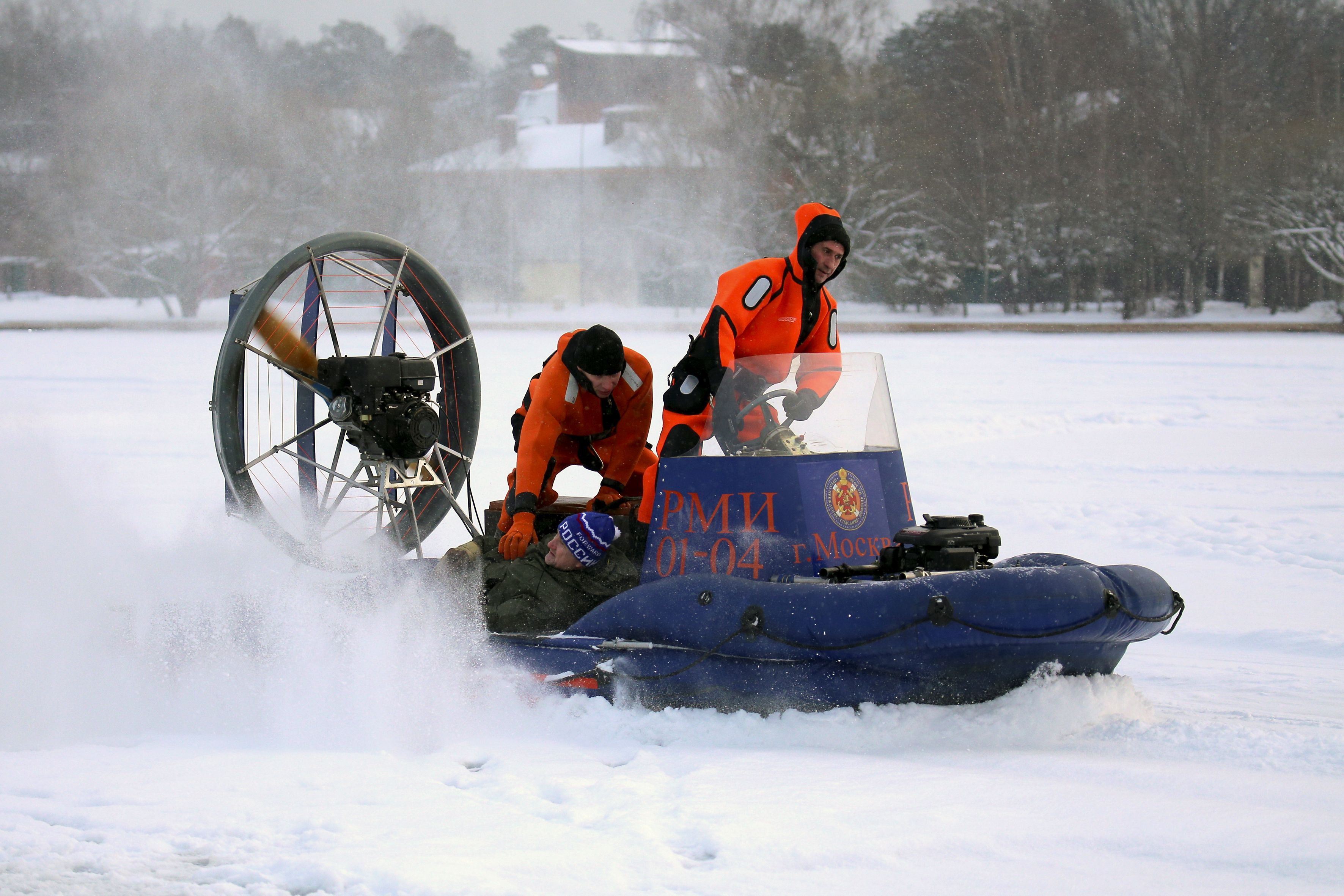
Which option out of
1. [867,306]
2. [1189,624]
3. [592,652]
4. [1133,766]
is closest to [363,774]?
[592,652]

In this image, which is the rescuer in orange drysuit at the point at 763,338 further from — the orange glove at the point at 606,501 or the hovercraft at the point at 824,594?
the orange glove at the point at 606,501

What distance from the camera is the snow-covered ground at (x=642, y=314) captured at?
23.2 m

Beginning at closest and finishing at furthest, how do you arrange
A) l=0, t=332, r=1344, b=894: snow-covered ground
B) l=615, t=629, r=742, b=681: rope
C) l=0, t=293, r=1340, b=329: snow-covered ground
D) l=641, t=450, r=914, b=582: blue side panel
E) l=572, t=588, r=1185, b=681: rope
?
1. l=0, t=332, r=1344, b=894: snow-covered ground
2. l=572, t=588, r=1185, b=681: rope
3. l=615, t=629, r=742, b=681: rope
4. l=641, t=450, r=914, b=582: blue side panel
5. l=0, t=293, r=1340, b=329: snow-covered ground

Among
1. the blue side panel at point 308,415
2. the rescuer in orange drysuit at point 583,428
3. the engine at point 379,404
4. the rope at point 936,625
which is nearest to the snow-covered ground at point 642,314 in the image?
the blue side panel at point 308,415

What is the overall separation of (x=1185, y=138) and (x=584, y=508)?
88.9 ft

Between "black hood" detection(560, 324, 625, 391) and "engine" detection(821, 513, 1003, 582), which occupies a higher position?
"black hood" detection(560, 324, 625, 391)

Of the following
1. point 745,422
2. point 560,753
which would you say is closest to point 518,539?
point 745,422

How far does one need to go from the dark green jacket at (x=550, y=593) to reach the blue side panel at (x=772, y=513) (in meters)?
0.18

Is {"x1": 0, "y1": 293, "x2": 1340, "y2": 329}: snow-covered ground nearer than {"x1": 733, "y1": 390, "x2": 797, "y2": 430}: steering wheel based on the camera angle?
No

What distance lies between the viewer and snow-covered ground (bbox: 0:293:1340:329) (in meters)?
23.2

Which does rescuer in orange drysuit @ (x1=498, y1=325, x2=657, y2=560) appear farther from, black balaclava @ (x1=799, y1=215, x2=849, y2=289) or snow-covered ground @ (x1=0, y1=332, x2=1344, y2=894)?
black balaclava @ (x1=799, y1=215, x2=849, y2=289)

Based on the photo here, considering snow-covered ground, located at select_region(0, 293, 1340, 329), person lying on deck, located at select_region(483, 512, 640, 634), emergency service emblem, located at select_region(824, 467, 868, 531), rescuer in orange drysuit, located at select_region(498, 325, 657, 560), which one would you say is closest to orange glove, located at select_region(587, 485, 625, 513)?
rescuer in orange drysuit, located at select_region(498, 325, 657, 560)

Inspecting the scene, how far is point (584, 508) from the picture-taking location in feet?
14.0

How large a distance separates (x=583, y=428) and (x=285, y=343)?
945mm
